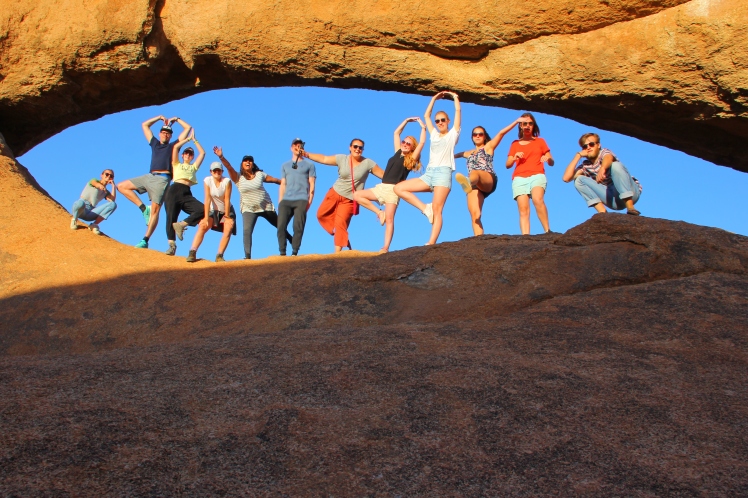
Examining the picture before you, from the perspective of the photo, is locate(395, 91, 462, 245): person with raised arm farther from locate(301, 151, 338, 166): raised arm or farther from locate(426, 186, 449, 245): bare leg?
locate(301, 151, 338, 166): raised arm

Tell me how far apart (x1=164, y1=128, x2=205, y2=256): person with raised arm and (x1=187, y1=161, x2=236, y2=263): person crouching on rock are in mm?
145

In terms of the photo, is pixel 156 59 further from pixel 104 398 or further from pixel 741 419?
pixel 741 419

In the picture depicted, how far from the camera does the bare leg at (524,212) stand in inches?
266

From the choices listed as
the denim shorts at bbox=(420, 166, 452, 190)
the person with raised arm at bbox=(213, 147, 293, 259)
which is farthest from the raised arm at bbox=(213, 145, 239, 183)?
the denim shorts at bbox=(420, 166, 452, 190)

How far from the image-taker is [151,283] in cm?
665

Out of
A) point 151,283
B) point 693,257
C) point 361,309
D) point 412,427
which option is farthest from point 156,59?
point 412,427

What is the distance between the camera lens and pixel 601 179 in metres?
6.72

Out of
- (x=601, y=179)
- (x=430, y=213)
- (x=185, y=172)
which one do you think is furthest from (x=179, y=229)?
(x=601, y=179)

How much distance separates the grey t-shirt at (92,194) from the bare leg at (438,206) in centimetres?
388

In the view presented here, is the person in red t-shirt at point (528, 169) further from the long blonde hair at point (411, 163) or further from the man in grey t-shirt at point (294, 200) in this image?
the man in grey t-shirt at point (294, 200)

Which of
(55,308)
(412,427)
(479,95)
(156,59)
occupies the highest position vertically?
(156,59)

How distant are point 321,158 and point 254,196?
2.68 ft

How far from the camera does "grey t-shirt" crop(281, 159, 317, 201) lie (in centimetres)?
752

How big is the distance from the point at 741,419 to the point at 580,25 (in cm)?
475
